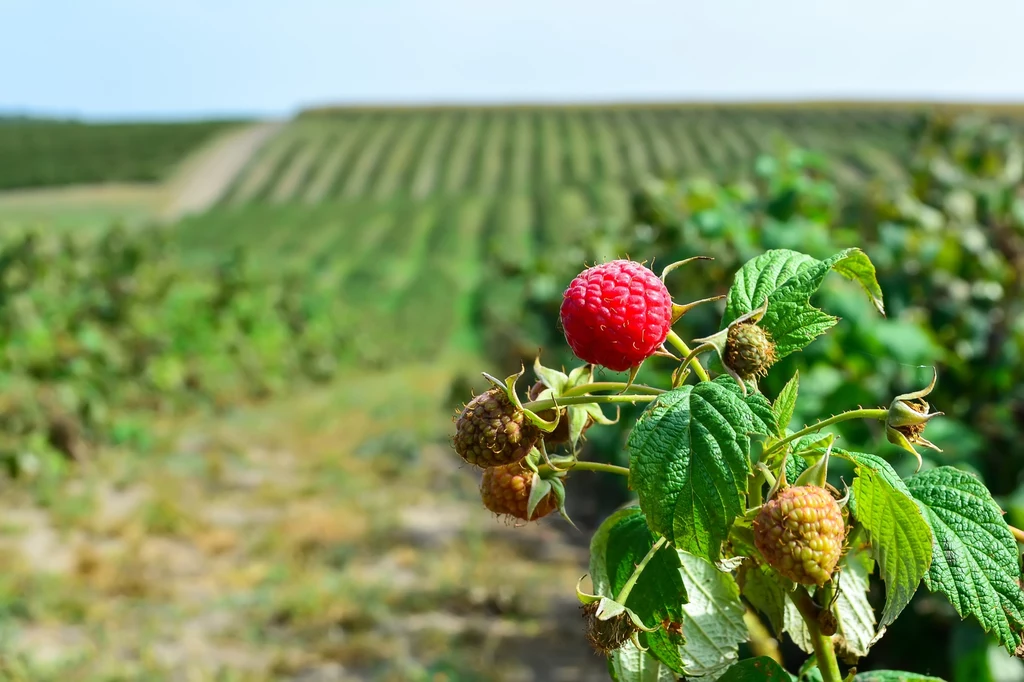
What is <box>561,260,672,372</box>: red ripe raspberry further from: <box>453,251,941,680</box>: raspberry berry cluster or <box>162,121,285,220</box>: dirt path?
<box>162,121,285,220</box>: dirt path

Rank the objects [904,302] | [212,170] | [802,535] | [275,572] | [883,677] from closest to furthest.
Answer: [802,535] → [883,677] → [904,302] → [275,572] → [212,170]

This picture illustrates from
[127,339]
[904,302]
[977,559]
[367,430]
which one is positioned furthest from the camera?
[367,430]

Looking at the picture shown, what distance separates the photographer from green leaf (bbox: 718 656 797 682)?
0.82m

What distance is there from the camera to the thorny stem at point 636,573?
801mm

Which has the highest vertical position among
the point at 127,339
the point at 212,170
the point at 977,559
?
the point at 977,559

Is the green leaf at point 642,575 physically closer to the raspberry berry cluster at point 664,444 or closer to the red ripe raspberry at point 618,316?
the raspberry berry cluster at point 664,444

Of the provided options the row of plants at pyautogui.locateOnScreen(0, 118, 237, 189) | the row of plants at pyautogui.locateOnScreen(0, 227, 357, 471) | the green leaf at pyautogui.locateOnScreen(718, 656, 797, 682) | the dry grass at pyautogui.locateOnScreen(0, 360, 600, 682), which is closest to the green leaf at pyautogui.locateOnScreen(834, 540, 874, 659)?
the green leaf at pyautogui.locateOnScreen(718, 656, 797, 682)

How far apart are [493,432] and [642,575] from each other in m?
0.22

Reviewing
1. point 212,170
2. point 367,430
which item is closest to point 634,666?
point 367,430

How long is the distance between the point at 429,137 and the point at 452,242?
20011mm

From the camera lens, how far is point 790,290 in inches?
33.8

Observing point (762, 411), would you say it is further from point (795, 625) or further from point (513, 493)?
point (795, 625)

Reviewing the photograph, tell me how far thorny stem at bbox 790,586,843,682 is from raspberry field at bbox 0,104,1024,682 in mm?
36

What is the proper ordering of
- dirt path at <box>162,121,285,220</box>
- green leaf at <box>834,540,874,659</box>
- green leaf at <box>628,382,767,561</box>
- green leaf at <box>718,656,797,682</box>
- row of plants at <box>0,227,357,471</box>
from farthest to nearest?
dirt path at <box>162,121,285,220</box>, row of plants at <box>0,227,357,471</box>, green leaf at <box>834,540,874,659</box>, green leaf at <box>718,656,797,682</box>, green leaf at <box>628,382,767,561</box>
